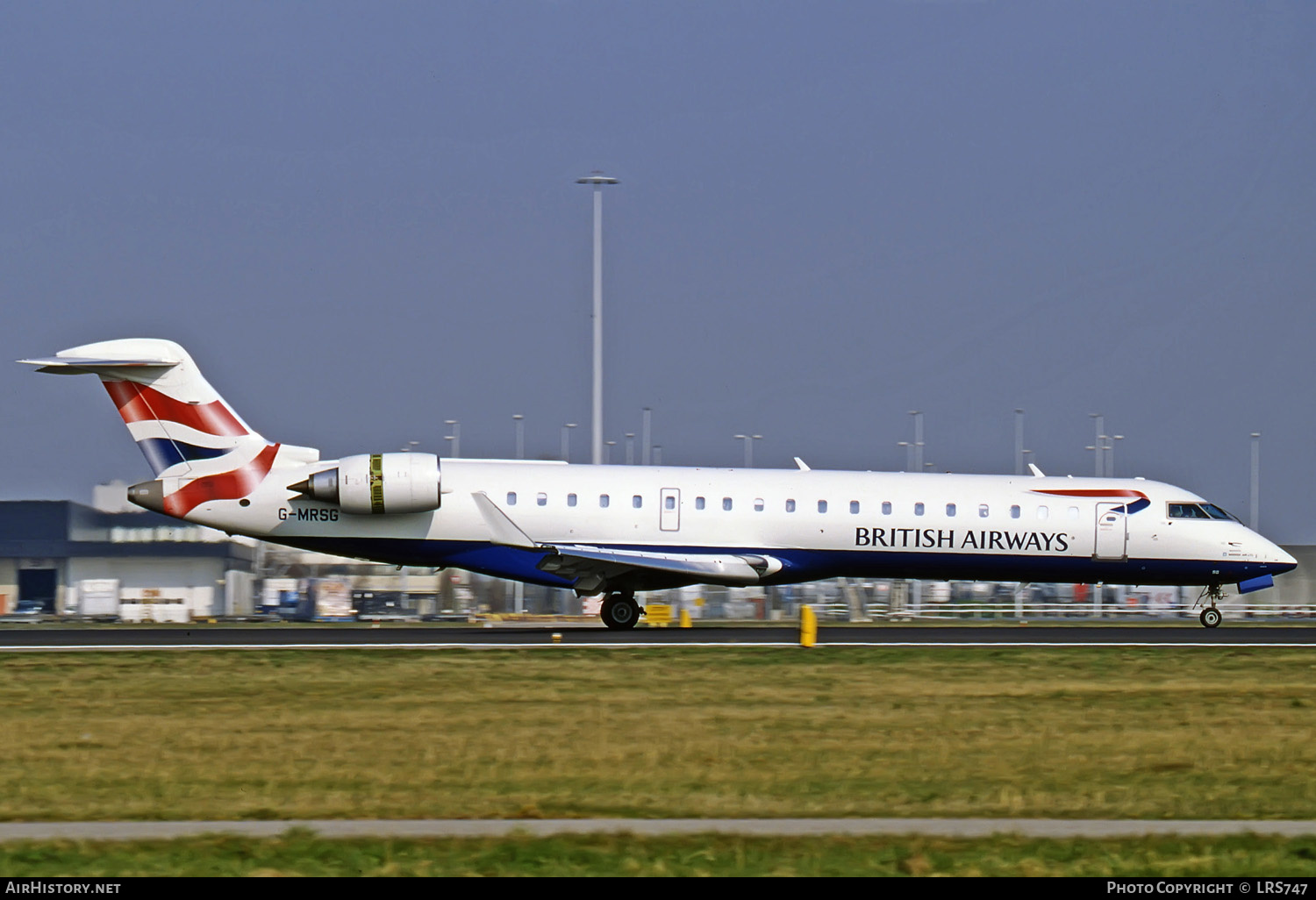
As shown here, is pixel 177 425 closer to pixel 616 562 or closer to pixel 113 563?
pixel 616 562

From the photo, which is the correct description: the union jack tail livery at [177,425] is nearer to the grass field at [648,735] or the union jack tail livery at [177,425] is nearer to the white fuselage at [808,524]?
the white fuselage at [808,524]

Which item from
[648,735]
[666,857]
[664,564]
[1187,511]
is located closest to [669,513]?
[664,564]

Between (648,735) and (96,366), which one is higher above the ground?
(96,366)

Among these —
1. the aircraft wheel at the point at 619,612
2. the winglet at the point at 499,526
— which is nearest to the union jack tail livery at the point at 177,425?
the winglet at the point at 499,526

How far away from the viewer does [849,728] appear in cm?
1747

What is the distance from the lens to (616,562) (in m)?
31.3

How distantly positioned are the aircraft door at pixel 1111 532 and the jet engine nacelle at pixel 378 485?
14197 mm

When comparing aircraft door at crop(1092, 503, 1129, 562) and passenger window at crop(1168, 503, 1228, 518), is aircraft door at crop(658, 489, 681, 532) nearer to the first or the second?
aircraft door at crop(1092, 503, 1129, 562)

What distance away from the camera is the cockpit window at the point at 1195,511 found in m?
34.4

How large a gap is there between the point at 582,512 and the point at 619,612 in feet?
7.58

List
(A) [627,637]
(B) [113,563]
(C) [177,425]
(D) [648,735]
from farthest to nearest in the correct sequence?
(B) [113,563], (C) [177,425], (A) [627,637], (D) [648,735]

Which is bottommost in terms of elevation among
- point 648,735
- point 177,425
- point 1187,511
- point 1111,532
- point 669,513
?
point 648,735
